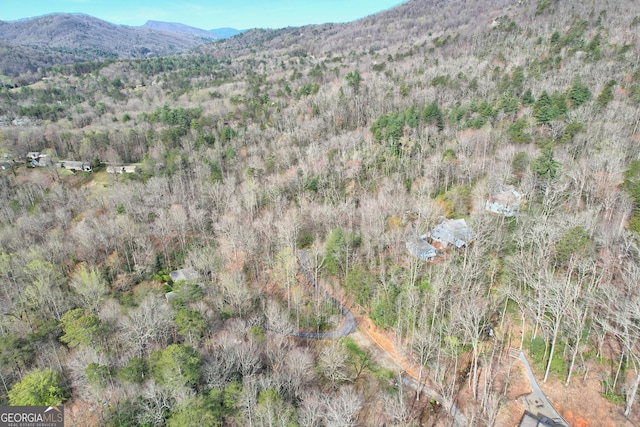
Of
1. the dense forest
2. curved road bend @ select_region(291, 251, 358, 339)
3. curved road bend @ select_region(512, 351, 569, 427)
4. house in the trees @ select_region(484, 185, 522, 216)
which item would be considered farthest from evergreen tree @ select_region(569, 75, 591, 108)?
curved road bend @ select_region(291, 251, 358, 339)

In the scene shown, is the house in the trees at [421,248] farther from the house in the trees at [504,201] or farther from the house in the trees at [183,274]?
the house in the trees at [183,274]

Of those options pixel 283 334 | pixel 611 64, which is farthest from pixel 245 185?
pixel 611 64

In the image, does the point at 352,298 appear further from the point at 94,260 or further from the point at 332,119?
the point at 332,119

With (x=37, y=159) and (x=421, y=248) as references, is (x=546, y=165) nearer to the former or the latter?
(x=421, y=248)

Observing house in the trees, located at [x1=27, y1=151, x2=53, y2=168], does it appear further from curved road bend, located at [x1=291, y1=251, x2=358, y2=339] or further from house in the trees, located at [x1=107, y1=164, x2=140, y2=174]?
curved road bend, located at [x1=291, y1=251, x2=358, y2=339]

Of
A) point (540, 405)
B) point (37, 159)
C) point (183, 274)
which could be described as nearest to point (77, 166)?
point (37, 159)

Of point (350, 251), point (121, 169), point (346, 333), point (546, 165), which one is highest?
point (546, 165)
